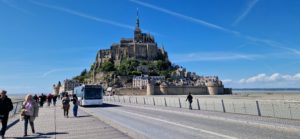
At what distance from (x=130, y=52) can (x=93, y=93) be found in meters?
144

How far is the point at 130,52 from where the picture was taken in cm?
18025

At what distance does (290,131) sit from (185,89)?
4316 inches

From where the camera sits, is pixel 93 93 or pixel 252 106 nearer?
pixel 252 106

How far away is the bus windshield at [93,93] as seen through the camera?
119 feet

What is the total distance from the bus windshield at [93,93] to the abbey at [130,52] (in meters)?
140

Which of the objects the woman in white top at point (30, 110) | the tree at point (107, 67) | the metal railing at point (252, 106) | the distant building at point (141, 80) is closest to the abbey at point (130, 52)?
the tree at point (107, 67)

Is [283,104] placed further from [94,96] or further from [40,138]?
[94,96]

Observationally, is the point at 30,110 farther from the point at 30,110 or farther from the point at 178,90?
the point at 178,90

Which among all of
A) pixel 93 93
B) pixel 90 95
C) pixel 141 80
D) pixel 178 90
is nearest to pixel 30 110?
pixel 90 95

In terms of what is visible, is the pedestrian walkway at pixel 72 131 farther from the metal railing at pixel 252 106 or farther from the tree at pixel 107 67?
the tree at pixel 107 67

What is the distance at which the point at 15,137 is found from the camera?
36.8 ft

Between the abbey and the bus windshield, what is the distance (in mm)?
140218

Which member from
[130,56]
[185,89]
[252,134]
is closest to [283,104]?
[252,134]

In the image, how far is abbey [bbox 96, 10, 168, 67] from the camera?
591 feet
